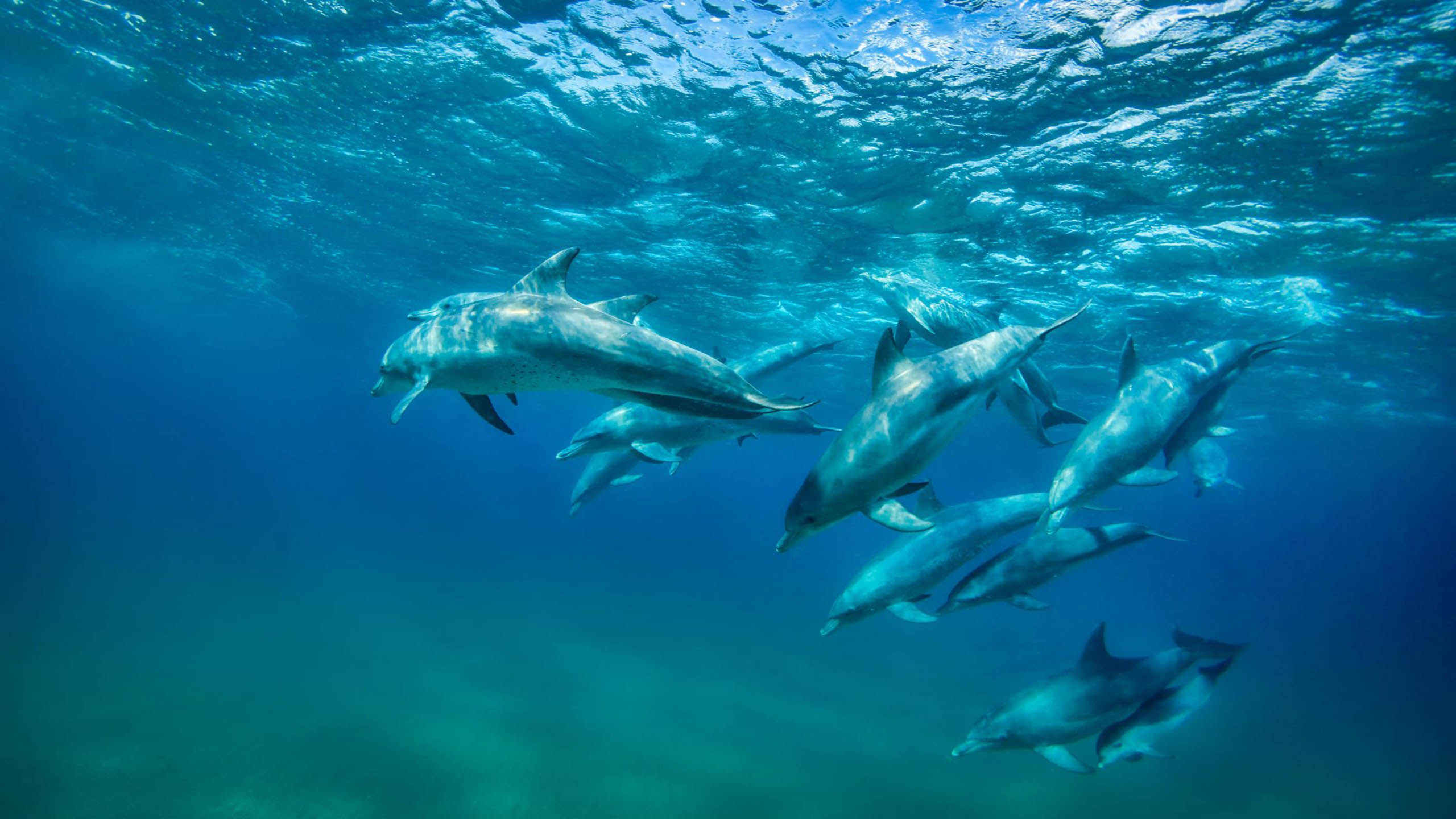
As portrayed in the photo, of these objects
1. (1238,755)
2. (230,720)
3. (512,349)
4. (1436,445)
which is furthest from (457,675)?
(1436,445)

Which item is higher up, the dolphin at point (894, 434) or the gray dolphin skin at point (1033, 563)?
the dolphin at point (894, 434)

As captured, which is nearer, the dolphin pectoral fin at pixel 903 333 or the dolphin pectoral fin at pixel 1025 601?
the dolphin pectoral fin at pixel 903 333

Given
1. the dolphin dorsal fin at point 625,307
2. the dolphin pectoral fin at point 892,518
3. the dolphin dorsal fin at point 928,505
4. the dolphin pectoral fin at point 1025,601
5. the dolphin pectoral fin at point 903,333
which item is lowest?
the dolphin pectoral fin at point 1025,601

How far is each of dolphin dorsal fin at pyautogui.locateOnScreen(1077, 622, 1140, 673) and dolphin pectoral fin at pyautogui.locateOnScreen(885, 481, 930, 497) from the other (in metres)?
5.03

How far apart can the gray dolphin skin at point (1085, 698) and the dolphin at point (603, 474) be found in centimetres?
699

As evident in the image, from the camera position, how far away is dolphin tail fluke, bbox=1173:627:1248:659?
715 centimetres

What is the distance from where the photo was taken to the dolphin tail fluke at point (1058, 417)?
750 cm

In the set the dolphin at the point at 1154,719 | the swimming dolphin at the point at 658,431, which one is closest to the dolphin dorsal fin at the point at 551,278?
the swimming dolphin at the point at 658,431

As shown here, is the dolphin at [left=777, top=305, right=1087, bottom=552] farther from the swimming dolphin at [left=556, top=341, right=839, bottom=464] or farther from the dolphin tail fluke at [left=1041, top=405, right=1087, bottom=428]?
the dolphin tail fluke at [left=1041, top=405, right=1087, bottom=428]

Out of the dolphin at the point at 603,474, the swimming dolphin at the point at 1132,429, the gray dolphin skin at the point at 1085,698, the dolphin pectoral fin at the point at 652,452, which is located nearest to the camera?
the swimming dolphin at the point at 1132,429

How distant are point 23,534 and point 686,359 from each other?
4507cm

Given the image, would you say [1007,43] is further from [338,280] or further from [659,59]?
[338,280]

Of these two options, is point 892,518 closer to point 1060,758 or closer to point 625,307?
point 625,307

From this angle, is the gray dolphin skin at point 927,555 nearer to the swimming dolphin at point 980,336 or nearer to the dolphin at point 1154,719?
the swimming dolphin at point 980,336
